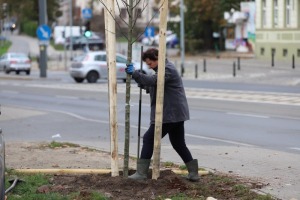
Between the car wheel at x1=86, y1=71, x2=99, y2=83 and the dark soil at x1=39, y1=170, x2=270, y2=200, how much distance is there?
2924 cm

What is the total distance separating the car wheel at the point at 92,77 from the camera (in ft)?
129

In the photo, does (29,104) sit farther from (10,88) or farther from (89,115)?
(10,88)

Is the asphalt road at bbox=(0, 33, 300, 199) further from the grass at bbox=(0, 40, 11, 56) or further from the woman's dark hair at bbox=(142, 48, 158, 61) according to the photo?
the grass at bbox=(0, 40, 11, 56)

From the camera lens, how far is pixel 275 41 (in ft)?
173

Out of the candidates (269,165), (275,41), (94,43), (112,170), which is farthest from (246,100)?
(94,43)

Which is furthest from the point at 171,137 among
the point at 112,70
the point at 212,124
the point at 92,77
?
the point at 92,77

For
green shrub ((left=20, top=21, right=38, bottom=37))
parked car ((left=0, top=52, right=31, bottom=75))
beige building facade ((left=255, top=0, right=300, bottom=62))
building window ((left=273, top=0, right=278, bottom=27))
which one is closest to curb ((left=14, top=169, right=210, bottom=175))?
beige building facade ((left=255, top=0, right=300, bottom=62))

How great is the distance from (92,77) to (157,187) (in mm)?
30374

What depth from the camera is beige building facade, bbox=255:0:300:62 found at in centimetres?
4994

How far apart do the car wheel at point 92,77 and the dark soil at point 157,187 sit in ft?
95.9

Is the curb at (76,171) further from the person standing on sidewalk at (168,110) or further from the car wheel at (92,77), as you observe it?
the car wheel at (92,77)

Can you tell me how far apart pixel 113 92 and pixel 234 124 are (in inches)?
355

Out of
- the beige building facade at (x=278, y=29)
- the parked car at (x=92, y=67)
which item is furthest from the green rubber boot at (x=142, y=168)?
the beige building facade at (x=278, y=29)

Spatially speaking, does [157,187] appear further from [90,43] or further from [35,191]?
[90,43]
